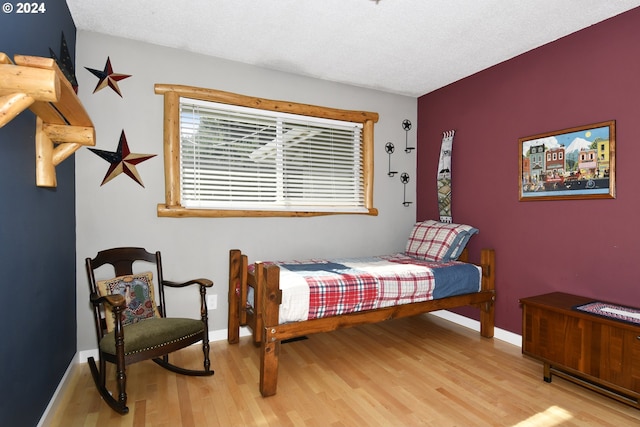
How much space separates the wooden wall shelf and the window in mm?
1196

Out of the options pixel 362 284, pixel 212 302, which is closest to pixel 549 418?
pixel 362 284

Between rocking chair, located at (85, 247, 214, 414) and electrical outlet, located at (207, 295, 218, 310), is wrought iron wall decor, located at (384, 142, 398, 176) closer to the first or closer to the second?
electrical outlet, located at (207, 295, 218, 310)

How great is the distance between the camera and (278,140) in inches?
140

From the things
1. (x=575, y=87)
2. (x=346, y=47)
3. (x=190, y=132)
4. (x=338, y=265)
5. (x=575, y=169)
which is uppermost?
(x=346, y=47)

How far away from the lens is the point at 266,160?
3.48m

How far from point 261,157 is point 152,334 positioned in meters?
1.90

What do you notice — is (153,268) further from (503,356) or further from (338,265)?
(503,356)

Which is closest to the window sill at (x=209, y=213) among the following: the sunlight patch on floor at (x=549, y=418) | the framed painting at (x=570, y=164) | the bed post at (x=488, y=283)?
the bed post at (x=488, y=283)

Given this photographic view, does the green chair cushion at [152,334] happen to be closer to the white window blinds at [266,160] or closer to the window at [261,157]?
the window at [261,157]

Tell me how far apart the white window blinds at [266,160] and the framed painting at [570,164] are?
1688 mm

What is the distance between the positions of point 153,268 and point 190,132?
4.13 ft

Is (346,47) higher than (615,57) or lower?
higher

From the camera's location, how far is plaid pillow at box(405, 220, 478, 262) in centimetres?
350

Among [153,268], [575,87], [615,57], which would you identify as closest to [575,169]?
[575,87]
